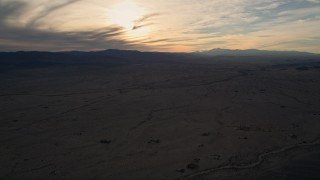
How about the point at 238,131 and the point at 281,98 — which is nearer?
the point at 238,131

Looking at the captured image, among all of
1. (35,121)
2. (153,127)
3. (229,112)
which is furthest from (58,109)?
(229,112)

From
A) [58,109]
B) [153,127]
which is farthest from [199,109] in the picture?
[58,109]

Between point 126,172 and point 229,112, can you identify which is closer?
point 126,172

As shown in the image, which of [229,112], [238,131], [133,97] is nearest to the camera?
[238,131]

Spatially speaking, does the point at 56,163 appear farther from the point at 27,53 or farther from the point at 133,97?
the point at 27,53

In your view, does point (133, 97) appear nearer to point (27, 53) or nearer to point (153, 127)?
point (153, 127)

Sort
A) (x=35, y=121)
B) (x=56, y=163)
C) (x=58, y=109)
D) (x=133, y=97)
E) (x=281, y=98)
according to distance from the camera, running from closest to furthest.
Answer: (x=56, y=163)
(x=35, y=121)
(x=58, y=109)
(x=281, y=98)
(x=133, y=97)

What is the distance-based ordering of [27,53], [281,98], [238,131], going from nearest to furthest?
[238,131]
[281,98]
[27,53]

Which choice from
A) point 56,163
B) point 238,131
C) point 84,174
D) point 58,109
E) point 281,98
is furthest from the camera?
point 281,98

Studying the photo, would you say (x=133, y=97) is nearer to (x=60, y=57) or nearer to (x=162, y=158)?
(x=162, y=158)
